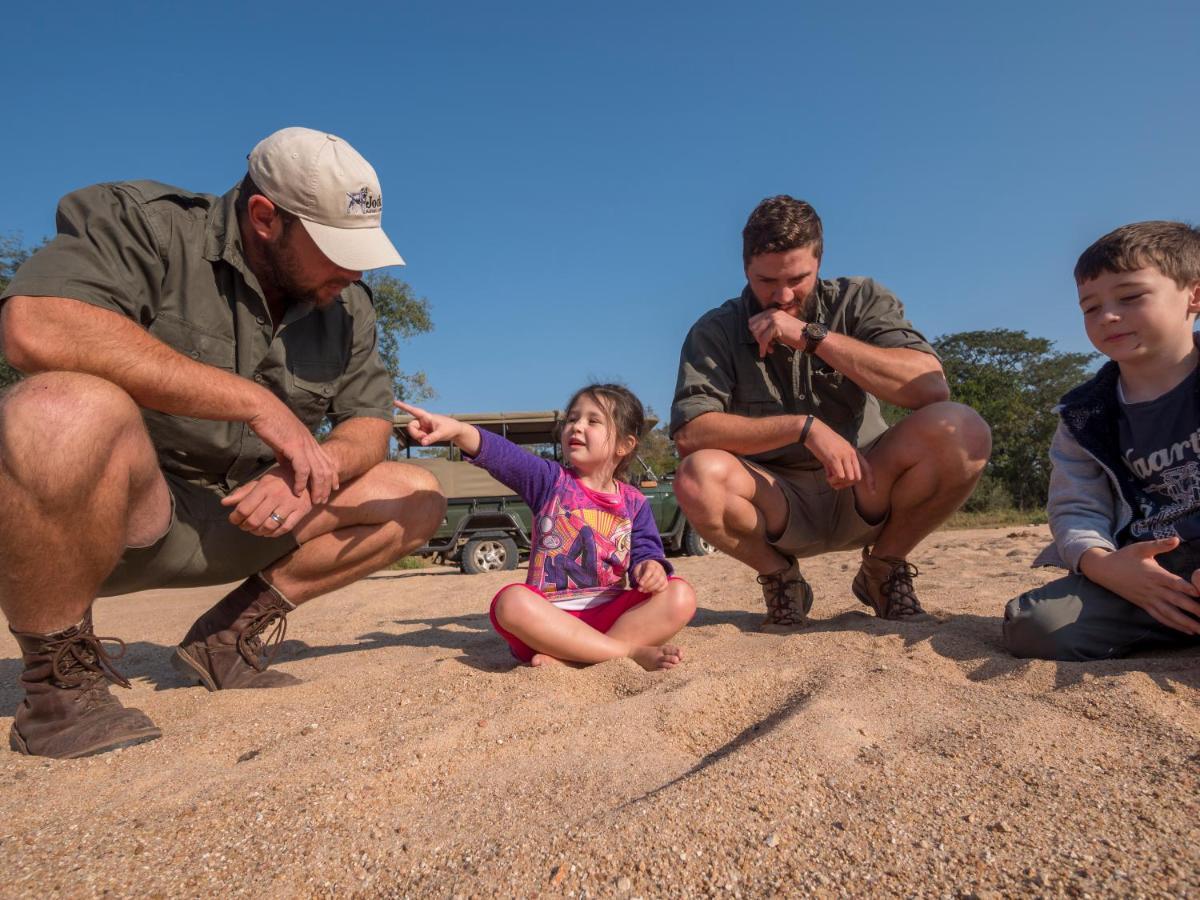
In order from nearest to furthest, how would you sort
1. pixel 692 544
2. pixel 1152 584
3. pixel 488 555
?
pixel 1152 584, pixel 488 555, pixel 692 544

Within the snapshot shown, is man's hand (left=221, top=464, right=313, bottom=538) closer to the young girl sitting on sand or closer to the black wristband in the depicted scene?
the young girl sitting on sand

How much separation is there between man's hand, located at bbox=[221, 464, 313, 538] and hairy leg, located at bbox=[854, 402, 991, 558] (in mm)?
2121

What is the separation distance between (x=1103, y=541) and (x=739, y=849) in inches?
70.3

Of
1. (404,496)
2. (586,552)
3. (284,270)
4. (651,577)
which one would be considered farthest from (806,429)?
(284,270)

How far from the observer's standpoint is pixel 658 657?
8.24 ft

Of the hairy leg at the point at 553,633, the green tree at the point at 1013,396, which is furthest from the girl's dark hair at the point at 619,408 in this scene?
the green tree at the point at 1013,396

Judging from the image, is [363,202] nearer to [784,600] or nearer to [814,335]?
[814,335]

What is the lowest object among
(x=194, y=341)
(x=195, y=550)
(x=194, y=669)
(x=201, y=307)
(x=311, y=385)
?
(x=194, y=669)

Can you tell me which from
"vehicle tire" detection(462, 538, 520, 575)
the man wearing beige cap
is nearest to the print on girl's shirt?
the man wearing beige cap

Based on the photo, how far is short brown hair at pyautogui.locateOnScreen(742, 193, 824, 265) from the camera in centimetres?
308

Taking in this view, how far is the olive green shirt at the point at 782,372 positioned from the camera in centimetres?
330

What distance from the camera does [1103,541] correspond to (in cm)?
238

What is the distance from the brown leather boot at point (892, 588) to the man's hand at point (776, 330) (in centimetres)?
93

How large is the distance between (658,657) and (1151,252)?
1891 millimetres
